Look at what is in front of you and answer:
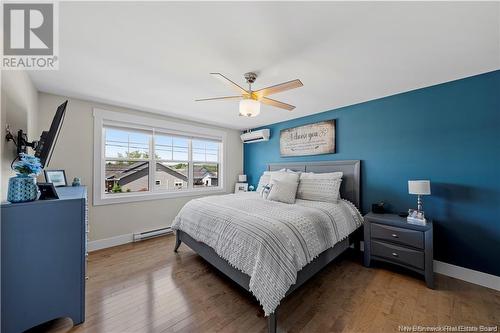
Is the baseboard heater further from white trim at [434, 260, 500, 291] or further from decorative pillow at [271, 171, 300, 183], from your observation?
white trim at [434, 260, 500, 291]

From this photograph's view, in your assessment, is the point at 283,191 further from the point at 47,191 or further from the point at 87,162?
the point at 87,162

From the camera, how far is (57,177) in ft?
8.57

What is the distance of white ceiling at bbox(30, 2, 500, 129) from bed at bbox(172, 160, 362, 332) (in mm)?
1565

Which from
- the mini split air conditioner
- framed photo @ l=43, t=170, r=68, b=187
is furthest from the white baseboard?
framed photo @ l=43, t=170, r=68, b=187

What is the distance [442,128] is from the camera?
2400 mm

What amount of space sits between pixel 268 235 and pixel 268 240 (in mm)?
44

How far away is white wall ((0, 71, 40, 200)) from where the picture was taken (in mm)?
1483

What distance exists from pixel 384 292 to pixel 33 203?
10.5 feet

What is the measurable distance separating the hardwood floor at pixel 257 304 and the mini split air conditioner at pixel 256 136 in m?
2.90

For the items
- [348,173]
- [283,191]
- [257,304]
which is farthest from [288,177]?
[257,304]

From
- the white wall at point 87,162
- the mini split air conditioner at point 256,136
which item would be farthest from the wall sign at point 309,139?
the white wall at point 87,162

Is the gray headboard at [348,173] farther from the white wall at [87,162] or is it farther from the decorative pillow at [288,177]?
the white wall at [87,162]

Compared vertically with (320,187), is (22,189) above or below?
above

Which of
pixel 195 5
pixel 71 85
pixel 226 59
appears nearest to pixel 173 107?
pixel 71 85
